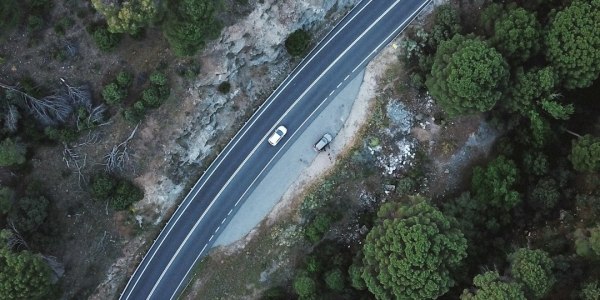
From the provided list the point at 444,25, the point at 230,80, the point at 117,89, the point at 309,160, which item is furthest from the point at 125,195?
the point at 444,25

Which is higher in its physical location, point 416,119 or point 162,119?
point 162,119

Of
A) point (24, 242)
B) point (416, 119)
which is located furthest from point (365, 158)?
point (24, 242)

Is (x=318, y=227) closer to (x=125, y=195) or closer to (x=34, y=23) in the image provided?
(x=125, y=195)

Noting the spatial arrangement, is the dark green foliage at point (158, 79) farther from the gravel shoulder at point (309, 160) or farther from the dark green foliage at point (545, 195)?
the dark green foliage at point (545, 195)

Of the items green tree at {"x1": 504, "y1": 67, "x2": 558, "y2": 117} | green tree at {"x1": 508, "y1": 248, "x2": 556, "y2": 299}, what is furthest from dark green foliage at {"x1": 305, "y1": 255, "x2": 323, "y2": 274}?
green tree at {"x1": 504, "y1": 67, "x2": 558, "y2": 117}

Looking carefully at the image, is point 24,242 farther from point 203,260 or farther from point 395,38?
point 395,38

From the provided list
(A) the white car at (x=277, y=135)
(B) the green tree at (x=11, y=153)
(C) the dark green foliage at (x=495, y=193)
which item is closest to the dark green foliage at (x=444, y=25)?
(C) the dark green foliage at (x=495, y=193)
